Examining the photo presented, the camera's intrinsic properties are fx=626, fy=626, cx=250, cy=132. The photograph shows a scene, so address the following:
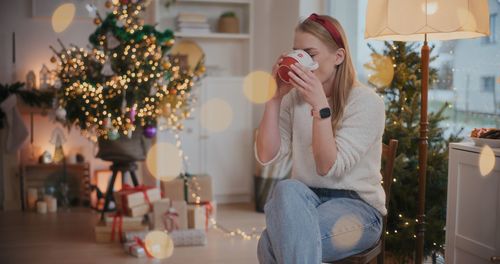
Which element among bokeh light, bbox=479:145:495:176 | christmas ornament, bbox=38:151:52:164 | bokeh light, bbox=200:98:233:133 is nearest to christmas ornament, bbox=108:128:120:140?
bokeh light, bbox=200:98:233:133

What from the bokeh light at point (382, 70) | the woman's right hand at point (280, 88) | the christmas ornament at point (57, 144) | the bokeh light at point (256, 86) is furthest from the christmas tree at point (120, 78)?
the woman's right hand at point (280, 88)

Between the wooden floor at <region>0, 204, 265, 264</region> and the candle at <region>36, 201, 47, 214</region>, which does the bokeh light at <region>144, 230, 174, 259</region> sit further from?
the candle at <region>36, 201, 47, 214</region>

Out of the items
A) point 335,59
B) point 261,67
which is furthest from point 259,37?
point 335,59

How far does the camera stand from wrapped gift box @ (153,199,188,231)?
12.4ft

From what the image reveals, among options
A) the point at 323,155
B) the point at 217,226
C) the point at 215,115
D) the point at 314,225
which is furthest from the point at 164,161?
the point at 314,225

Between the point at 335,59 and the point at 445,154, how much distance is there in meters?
1.22

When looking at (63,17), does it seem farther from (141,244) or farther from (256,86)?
(141,244)

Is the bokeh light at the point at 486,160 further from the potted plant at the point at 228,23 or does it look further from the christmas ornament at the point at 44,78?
the christmas ornament at the point at 44,78

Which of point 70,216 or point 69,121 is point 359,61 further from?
point 70,216

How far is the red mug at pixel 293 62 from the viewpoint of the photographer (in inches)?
76.4

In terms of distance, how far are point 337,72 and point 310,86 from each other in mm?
197

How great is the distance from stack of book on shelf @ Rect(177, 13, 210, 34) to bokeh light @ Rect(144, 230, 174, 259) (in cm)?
183

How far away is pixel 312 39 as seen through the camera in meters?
2.00

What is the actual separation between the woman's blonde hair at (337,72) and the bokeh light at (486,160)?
575 mm
